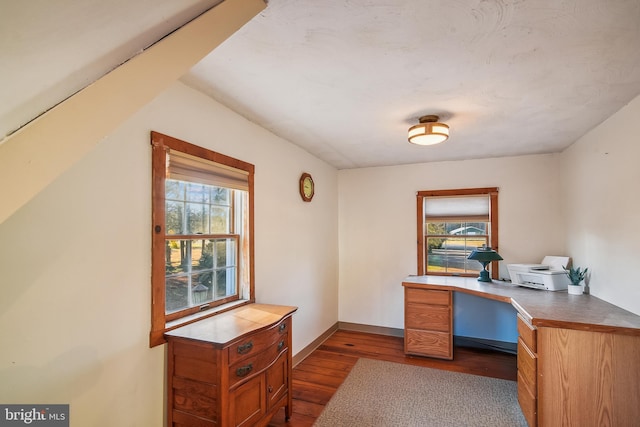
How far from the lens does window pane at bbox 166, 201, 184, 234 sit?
6.69 ft

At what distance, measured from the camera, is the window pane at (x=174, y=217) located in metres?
2.04

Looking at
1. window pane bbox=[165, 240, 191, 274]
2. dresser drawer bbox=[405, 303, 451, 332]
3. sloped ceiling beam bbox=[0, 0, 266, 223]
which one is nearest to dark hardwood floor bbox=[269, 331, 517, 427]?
dresser drawer bbox=[405, 303, 451, 332]

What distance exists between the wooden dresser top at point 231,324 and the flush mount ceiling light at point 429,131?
67.6 inches

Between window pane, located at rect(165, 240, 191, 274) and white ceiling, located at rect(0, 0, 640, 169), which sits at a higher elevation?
white ceiling, located at rect(0, 0, 640, 169)

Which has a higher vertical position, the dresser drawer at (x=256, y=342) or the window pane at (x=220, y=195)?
the window pane at (x=220, y=195)

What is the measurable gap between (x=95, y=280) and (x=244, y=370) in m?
0.95

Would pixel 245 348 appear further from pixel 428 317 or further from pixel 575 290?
pixel 575 290

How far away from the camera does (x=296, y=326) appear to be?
3.39 m

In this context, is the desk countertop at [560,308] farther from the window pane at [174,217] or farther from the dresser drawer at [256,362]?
the window pane at [174,217]

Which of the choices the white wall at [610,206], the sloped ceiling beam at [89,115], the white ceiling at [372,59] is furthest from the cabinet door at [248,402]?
the white wall at [610,206]

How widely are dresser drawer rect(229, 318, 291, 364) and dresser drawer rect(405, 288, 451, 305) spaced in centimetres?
181

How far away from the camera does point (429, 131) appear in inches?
100

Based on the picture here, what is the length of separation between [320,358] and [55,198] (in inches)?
118

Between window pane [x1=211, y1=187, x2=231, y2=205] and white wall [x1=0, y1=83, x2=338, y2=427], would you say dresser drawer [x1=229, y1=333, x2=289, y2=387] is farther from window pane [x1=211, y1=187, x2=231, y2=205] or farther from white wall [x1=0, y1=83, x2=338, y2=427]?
window pane [x1=211, y1=187, x2=231, y2=205]
